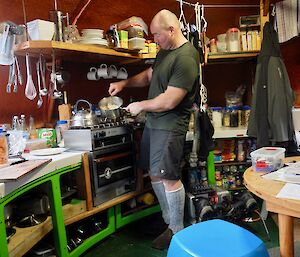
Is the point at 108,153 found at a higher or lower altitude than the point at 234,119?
lower

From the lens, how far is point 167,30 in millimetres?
1940

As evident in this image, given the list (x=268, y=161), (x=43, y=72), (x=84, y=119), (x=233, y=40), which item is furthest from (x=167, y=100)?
(x=233, y=40)

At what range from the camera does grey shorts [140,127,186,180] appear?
1867 millimetres

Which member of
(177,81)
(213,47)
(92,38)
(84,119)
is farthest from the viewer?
(213,47)

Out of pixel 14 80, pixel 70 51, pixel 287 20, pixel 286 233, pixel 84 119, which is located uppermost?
pixel 287 20

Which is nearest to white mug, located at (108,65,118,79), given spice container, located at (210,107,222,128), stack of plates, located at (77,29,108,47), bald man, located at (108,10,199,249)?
stack of plates, located at (77,29,108,47)

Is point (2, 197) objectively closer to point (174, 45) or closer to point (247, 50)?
point (174, 45)

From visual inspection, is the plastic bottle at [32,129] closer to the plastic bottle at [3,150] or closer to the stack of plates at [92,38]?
the plastic bottle at [3,150]

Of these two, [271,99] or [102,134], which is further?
[271,99]

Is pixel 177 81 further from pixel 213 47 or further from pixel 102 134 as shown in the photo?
pixel 213 47

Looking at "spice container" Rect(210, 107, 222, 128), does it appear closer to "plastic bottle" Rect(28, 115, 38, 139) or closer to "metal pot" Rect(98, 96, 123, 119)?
"metal pot" Rect(98, 96, 123, 119)


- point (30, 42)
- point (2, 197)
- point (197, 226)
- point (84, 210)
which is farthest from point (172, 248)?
point (30, 42)

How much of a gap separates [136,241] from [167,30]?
1578 millimetres

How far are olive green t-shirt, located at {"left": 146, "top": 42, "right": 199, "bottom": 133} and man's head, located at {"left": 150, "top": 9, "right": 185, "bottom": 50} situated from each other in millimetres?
62
